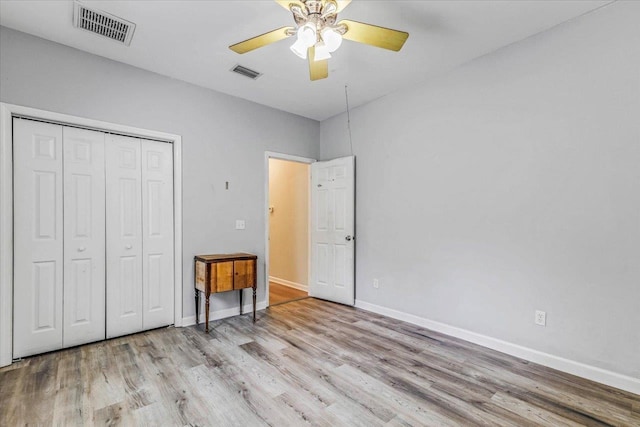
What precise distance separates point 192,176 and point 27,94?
4.91 feet

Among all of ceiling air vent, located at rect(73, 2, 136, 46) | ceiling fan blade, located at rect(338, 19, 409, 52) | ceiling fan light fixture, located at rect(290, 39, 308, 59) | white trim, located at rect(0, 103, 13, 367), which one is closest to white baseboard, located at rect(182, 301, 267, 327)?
white trim, located at rect(0, 103, 13, 367)

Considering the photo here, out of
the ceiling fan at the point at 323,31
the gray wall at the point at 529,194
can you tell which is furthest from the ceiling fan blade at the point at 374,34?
the gray wall at the point at 529,194

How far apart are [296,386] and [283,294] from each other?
8.83 ft

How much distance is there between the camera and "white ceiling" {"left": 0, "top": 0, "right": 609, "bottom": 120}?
231 cm

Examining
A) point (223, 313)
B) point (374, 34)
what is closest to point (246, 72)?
point (374, 34)

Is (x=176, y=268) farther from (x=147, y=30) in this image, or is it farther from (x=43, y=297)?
(x=147, y=30)

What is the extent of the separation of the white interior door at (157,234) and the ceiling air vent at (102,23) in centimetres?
102

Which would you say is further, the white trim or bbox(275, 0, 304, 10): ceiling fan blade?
the white trim

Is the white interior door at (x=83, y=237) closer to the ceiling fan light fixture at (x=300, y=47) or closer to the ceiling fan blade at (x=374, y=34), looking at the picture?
the ceiling fan light fixture at (x=300, y=47)

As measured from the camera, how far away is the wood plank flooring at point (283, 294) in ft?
15.0

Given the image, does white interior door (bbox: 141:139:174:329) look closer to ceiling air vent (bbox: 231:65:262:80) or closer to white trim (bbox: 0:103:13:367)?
white trim (bbox: 0:103:13:367)

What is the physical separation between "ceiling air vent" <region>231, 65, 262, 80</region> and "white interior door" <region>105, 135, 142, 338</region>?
129 cm

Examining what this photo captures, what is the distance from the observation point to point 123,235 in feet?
10.4

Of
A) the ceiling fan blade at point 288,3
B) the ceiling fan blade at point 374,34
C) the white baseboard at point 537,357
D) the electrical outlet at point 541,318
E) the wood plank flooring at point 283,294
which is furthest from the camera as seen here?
the wood plank flooring at point 283,294
